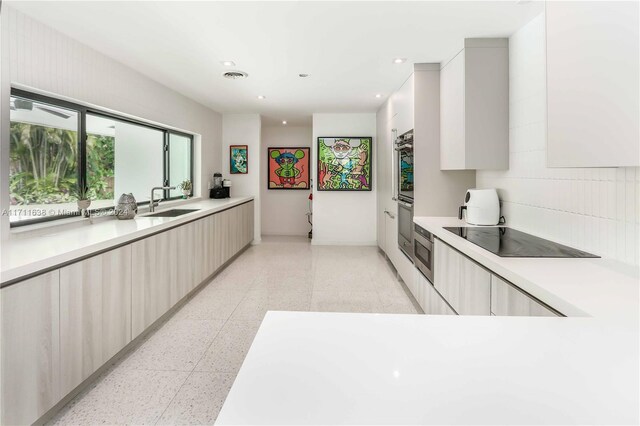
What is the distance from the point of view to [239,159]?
21.6 feet

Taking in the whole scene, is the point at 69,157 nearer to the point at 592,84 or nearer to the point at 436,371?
the point at 436,371

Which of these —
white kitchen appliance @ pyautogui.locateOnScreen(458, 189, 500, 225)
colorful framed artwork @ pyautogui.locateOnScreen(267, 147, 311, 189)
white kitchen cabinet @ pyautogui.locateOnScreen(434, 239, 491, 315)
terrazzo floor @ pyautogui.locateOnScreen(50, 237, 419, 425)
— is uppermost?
colorful framed artwork @ pyautogui.locateOnScreen(267, 147, 311, 189)

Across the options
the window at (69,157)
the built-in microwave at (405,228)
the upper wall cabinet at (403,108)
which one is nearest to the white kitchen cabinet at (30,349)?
the window at (69,157)

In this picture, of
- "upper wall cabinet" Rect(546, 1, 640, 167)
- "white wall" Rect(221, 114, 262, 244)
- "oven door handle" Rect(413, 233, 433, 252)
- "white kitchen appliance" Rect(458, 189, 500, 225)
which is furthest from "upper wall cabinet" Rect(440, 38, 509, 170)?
"white wall" Rect(221, 114, 262, 244)

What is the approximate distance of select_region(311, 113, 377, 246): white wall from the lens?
6426mm

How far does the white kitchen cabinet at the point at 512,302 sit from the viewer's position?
1402mm

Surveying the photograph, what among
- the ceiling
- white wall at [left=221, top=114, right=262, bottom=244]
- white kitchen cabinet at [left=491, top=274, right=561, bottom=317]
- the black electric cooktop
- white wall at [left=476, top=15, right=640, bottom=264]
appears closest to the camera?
white kitchen cabinet at [left=491, top=274, right=561, bottom=317]

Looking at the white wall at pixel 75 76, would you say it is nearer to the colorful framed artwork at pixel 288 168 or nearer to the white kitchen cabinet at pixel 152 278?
the white kitchen cabinet at pixel 152 278

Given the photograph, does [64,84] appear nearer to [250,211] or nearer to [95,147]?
[95,147]

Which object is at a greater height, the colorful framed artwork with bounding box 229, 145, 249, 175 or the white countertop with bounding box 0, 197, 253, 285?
the colorful framed artwork with bounding box 229, 145, 249, 175

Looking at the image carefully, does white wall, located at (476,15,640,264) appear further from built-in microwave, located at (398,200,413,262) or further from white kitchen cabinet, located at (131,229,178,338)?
white kitchen cabinet, located at (131,229,178,338)

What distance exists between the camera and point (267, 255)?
19.2 ft

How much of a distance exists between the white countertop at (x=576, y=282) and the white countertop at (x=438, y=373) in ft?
1.01

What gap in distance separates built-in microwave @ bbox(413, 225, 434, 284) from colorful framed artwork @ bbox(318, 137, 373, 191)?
298 cm
